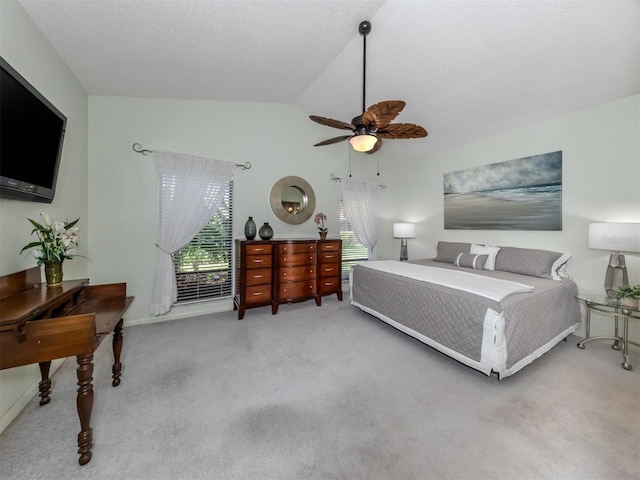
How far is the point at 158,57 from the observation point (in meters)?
2.41

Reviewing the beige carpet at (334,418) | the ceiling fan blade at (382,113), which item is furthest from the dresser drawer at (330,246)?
the ceiling fan blade at (382,113)

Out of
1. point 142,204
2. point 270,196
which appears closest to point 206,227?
point 142,204

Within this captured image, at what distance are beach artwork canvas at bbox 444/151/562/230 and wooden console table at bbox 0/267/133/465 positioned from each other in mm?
4474

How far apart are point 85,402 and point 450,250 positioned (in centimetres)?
425

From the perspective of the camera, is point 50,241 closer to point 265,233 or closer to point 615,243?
point 265,233

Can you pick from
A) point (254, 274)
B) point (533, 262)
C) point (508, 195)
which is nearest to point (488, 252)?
point (533, 262)

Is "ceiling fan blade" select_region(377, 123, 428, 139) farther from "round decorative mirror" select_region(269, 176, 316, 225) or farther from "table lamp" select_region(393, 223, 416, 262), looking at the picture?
"table lamp" select_region(393, 223, 416, 262)

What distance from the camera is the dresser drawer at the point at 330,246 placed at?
12.6 ft

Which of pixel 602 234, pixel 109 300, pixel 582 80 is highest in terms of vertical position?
pixel 582 80

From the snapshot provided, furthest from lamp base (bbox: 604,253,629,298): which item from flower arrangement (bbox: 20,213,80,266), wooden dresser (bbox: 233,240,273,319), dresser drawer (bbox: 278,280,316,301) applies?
flower arrangement (bbox: 20,213,80,266)

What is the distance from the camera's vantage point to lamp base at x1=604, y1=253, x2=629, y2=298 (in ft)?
8.02

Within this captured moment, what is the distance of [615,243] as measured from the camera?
2328mm

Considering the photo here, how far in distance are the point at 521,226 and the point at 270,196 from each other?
3.63 metres

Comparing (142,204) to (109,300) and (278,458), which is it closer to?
(109,300)
